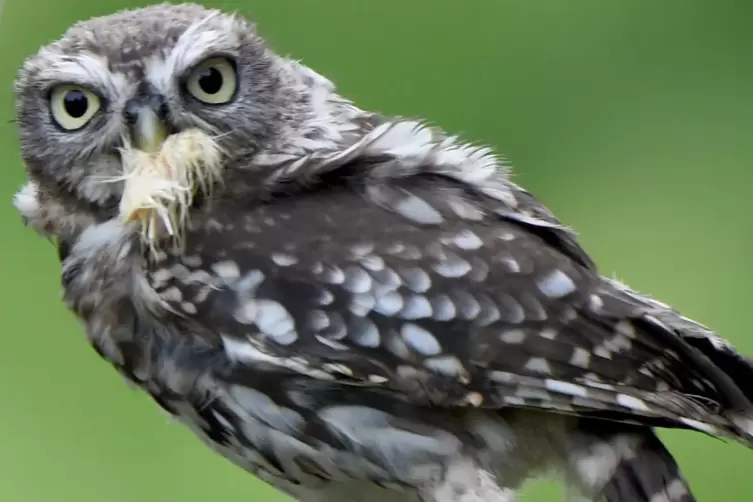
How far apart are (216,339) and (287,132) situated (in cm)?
29

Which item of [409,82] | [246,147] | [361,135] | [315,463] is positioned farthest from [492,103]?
[315,463]

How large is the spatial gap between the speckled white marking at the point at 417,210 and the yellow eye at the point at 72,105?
0.34m

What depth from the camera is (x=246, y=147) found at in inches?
46.4

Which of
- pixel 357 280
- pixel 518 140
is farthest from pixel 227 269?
pixel 518 140

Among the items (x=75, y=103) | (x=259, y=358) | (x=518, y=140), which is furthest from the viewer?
(x=518, y=140)

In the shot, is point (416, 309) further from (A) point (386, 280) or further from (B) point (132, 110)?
(B) point (132, 110)

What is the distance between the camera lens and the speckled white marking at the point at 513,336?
1.06 m

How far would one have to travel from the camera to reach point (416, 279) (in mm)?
1077

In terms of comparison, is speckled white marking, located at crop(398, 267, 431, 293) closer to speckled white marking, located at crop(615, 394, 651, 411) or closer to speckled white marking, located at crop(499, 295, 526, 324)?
speckled white marking, located at crop(499, 295, 526, 324)

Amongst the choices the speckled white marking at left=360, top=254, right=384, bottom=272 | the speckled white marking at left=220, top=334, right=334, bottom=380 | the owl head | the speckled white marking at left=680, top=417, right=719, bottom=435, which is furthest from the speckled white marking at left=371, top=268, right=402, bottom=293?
the speckled white marking at left=680, top=417, right=719, bottom=435

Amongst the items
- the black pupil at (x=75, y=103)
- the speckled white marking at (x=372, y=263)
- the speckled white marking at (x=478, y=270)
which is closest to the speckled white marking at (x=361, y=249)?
the speckled white marking at (x=372, y=263)

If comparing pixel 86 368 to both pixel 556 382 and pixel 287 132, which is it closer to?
pixel 287 132

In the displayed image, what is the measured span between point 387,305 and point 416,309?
0.03m

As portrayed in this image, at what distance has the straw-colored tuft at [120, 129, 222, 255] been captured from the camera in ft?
3.52
